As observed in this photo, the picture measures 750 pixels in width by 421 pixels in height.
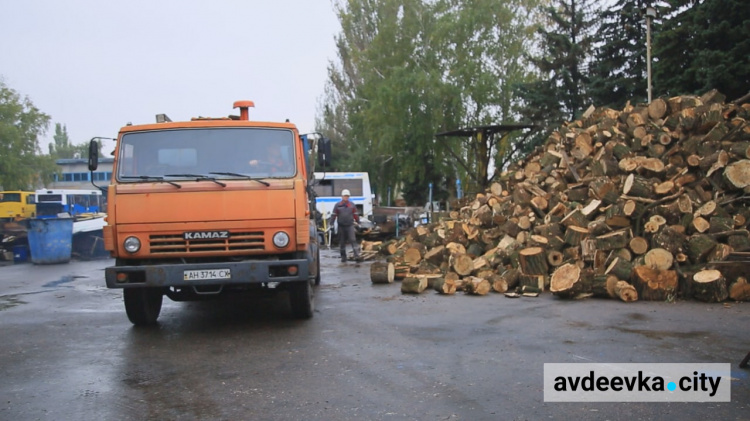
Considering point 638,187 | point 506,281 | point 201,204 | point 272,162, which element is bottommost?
point 506,281

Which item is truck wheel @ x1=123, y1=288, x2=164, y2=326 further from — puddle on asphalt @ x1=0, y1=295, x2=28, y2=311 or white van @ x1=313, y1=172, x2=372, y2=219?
white van @ x1=313, y1=172, x2=372, y2=219

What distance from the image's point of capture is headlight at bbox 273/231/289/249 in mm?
7766

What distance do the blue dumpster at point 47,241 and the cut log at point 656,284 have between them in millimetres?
17114

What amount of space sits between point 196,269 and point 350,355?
6.93ft

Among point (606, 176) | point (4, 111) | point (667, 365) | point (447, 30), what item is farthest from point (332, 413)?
point (4, 111)

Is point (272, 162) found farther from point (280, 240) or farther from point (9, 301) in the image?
point (9, 301)

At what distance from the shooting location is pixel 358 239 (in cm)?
2564

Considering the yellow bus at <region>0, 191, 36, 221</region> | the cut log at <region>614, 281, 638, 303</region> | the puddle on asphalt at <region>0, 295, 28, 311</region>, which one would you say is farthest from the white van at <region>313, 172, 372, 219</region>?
the cut log at <region>614, 281, 638, 303</region>

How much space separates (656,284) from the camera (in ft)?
31.5

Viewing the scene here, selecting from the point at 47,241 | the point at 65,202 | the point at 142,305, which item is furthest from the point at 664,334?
the point at 65,202

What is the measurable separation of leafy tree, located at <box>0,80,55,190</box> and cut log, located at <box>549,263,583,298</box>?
48575mm

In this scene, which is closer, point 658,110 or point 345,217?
point 658,110

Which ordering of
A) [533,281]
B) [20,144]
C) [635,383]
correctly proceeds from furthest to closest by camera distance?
1. [20,144]
2. [533,281]
3. [635,383]

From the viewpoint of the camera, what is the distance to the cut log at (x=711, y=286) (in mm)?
9269
